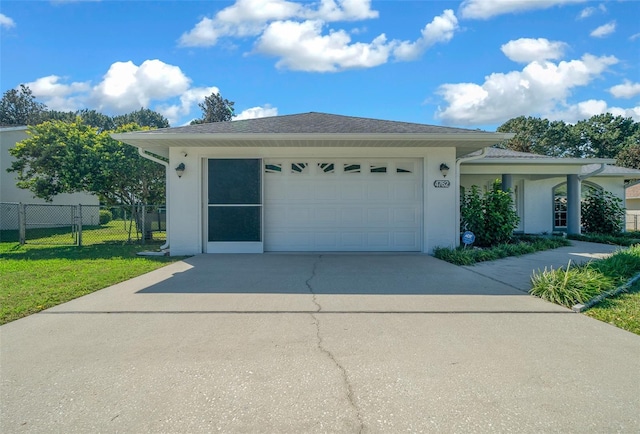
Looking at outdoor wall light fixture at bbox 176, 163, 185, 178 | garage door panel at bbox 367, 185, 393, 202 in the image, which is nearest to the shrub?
garage door panel at bbox 367, 185, 393, 202

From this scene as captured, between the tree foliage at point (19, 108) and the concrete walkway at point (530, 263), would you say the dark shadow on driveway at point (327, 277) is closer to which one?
the concrete walkway at point (530, 263)

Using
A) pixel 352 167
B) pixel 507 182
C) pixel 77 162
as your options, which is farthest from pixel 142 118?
pixel 507 182

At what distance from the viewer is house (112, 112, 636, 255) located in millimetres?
9258

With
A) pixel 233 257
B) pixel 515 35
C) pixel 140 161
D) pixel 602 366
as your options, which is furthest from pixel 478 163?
pixel 140 161

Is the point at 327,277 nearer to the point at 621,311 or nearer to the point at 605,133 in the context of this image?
the point at 621,311

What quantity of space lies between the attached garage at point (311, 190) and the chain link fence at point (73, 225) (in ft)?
12.1

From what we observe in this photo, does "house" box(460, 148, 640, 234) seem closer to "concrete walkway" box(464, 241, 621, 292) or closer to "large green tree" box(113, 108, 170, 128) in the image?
"concrete walkway" box(464, 241, 621, 292)

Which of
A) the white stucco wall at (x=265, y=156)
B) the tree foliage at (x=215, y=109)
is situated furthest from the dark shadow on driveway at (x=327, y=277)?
the tree foliage at (x=215, y=109)

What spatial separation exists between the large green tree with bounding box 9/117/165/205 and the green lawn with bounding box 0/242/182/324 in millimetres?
2195

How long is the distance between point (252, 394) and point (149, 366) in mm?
1048

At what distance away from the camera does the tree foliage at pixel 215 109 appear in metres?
42.1

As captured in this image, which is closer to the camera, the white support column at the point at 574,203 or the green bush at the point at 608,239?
the green bush at the point at 608,239

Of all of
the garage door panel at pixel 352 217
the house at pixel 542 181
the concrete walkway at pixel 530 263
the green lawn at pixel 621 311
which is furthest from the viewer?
the house at pixel 542 181

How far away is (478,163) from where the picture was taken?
1273 centimetres
